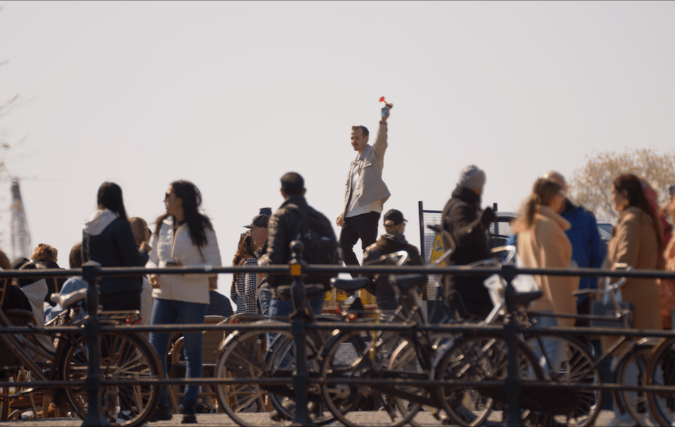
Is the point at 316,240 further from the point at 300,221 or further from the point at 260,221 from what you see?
the point at 260,221

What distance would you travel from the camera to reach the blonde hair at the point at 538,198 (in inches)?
252

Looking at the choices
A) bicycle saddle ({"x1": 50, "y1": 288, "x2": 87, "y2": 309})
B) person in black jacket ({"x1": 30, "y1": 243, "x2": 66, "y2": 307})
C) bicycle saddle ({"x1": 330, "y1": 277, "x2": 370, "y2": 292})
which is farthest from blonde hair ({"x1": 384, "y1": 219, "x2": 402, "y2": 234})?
person in black jacket ({"x1": 30, "y1": 243, "x2": 66, "y2": 307})

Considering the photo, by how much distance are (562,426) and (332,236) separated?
237 centimetres

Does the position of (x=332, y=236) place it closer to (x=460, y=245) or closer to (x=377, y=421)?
(x=460, y=245)

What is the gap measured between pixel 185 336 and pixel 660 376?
374cm

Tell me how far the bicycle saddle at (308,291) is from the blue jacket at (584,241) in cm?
181

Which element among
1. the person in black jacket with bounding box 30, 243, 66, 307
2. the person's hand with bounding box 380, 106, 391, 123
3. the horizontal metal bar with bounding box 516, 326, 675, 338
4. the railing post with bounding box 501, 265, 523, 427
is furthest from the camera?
the person's hand with bounding box 380, 106, 391, 123

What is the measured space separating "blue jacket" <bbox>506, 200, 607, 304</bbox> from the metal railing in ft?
4.56

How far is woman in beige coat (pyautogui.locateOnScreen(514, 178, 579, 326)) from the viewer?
6.29 metres

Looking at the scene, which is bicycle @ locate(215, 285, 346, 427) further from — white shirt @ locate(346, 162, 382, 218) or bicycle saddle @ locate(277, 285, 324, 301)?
white shirt @ locate(346, 162, 382, 218)

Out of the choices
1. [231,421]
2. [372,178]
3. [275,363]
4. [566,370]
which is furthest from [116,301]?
[372,178]

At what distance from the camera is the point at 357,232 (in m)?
10.7

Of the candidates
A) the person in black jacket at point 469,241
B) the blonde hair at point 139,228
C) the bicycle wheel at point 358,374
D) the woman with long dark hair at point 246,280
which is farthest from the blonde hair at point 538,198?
the blonde hair at point 139,228

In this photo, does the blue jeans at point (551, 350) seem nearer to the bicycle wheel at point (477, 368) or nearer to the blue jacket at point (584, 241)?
the bicycle wheel at point (477, 368)
